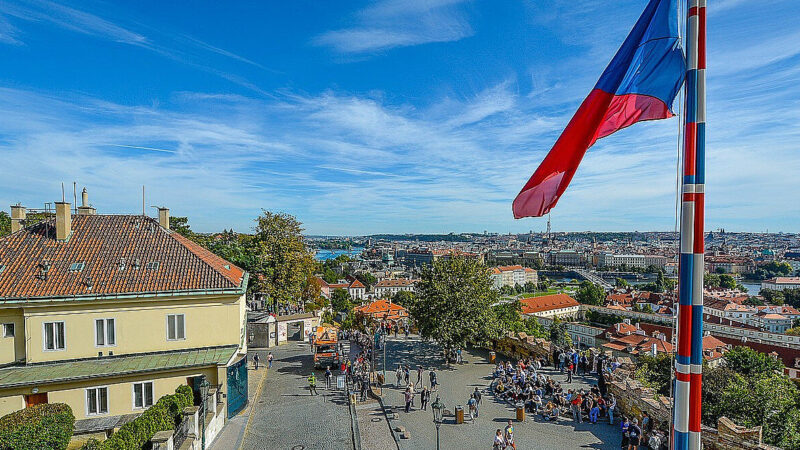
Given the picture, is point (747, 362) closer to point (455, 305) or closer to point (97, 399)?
point (455, 305)

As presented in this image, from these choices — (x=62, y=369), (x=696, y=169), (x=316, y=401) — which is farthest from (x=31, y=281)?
(x=696, y=169)

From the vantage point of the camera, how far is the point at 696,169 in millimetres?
4395

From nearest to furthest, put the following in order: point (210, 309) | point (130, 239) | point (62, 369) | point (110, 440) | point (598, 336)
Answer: point (110, 440) < point (62, 369) < point (210, 309) < point (130, 239) < point (598, 336)

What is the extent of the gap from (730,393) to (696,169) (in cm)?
1616

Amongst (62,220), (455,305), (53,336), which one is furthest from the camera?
(455,305)

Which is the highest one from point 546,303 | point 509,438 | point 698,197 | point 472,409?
point 698,197

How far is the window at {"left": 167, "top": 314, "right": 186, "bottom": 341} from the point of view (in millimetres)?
17969

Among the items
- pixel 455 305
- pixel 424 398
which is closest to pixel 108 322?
pixel 424 398

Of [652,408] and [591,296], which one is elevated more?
[652,408]

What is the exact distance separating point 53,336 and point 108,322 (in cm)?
178

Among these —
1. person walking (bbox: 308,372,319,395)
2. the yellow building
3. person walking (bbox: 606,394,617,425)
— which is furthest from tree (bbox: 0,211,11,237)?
person walking (bbox: 606,394,617,425)

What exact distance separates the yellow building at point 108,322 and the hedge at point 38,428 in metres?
2.74

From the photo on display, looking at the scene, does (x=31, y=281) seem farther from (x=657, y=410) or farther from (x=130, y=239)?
(x=657, y=410)

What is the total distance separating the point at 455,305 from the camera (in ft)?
72.5
